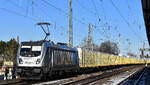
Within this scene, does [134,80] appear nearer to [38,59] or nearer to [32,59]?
[38,59]

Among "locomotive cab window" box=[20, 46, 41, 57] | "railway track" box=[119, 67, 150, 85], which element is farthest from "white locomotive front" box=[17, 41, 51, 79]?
"railway track" box=[119, 67, 150, 85]

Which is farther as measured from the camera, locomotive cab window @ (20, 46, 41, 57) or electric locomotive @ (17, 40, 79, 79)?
locomotive cab window @ (20, 46, 41, 57)

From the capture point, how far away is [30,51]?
77.7 ft

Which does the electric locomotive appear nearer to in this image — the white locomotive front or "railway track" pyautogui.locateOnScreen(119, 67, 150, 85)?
the white locomotive front

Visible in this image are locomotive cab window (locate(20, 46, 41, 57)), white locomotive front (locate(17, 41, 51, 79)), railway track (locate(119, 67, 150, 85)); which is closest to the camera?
white locomotive front (locate(17, 41, 51, 79))

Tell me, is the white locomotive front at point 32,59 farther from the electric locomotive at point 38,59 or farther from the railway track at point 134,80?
the railway track at point 134,80

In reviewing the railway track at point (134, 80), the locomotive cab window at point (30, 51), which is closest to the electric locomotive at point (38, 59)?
the locomotive cab window at point (30, 51)

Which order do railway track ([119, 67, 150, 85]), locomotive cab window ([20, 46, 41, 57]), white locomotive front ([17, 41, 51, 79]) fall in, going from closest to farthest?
1. white locomotive front ([17, 41, 51, 79])
2. railway track ([119, 67, 150, 85])
3. locomotive cab window ([20, 46, 41, 57])

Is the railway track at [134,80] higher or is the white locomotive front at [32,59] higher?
the white locomotive front at [32,59]

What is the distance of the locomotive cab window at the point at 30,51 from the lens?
23.5 m

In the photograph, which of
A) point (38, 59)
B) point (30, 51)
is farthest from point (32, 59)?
point (30, 51)

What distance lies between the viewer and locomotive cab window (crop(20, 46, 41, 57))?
23.5m

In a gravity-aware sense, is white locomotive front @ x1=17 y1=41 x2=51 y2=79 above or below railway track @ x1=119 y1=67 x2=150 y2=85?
above

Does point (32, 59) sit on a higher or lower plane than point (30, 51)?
lower
